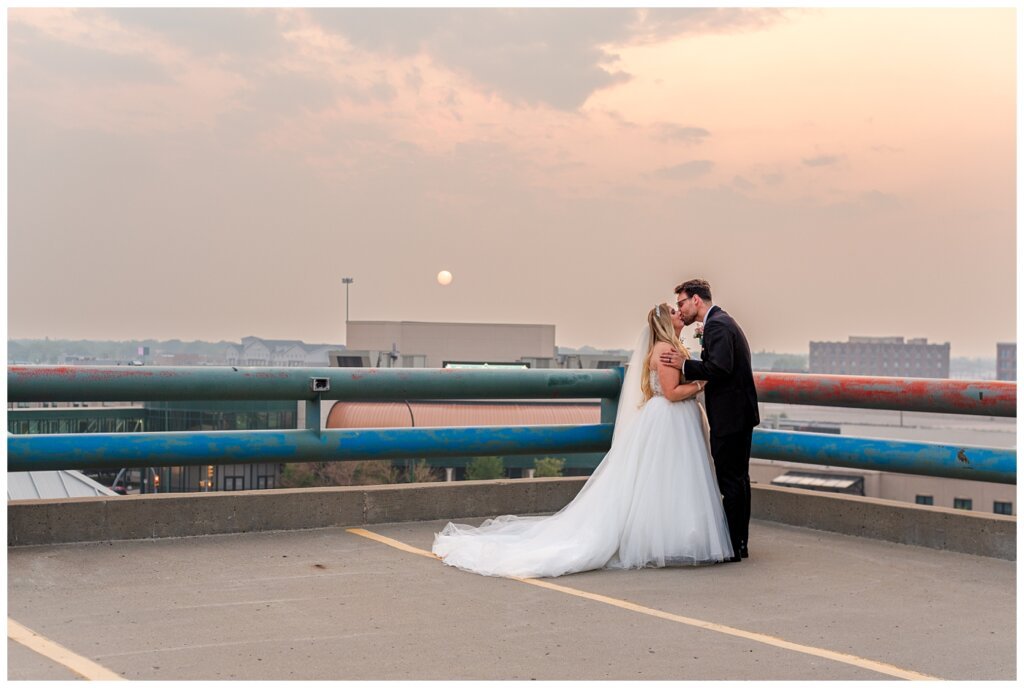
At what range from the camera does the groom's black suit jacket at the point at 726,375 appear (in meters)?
7.43

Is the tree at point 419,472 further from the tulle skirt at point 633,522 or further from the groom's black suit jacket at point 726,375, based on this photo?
the groom's black suit jacket at point 726,375

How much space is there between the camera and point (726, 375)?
24.4ft

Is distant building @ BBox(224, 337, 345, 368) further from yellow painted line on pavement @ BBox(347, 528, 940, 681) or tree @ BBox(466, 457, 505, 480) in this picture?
yellow painted line on pavement @ BBox(347, 528, 940, 681)

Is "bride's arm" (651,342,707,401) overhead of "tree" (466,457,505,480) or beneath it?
overhead

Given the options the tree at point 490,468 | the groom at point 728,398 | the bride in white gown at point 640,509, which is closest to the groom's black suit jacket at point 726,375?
the groom at point 728,398

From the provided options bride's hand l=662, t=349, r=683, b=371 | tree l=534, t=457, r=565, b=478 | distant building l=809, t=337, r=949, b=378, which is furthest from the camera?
distant building l=809, t=337, r=949, b=378

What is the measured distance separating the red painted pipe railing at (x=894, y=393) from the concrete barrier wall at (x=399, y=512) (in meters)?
0.70

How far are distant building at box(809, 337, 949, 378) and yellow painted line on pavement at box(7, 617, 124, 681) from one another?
77.7m

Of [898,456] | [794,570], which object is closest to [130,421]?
[794,570]

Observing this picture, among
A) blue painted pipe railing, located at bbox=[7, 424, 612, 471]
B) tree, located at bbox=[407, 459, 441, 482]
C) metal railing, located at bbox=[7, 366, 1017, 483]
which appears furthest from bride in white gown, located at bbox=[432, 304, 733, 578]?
tree, located at bbox=[407, 459, 441, 482]

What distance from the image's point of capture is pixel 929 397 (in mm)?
7652

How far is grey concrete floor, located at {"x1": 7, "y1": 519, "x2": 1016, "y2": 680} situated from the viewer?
4.80 meters

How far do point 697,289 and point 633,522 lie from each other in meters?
1.67

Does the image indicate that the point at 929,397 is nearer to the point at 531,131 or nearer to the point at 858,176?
the point at 858,176
